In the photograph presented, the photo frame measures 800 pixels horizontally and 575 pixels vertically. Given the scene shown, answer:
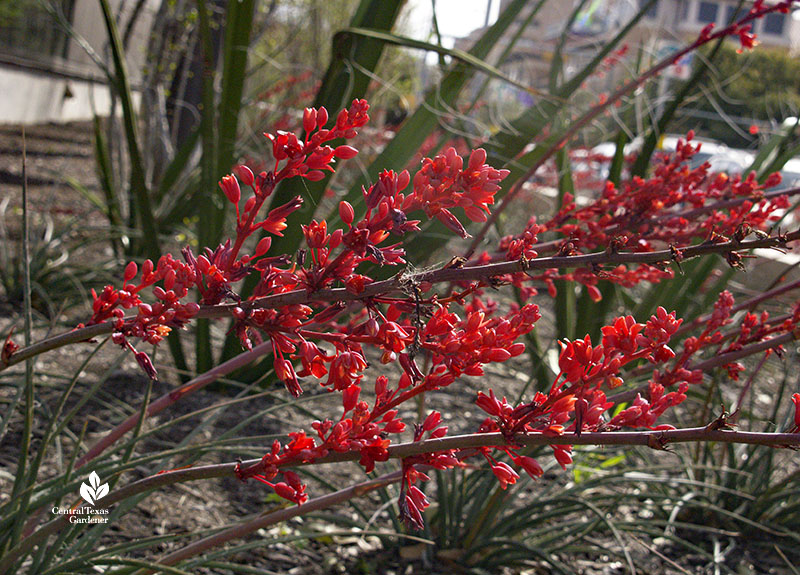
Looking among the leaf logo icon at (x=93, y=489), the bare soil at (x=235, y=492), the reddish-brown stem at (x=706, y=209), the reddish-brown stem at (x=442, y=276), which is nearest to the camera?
the reddish-brown stem at (x=442, y=276)

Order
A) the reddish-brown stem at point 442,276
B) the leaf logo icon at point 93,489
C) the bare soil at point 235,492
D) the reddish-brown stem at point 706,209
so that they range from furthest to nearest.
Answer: the bare soil at point 235,492 < the reddish-brown stem at point 706,209 < the leaf logo icon at point 93,489 < the reddish-brown stem at point 442,276

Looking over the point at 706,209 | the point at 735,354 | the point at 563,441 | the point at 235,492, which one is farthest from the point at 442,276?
the point at 235,492

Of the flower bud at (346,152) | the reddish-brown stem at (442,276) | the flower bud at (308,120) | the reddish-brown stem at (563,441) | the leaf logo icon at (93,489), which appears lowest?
the leaf logo icon at (93,489)

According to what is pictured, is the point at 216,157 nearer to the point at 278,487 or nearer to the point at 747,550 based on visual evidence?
the point at 278,487

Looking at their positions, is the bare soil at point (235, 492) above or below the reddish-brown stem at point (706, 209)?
below

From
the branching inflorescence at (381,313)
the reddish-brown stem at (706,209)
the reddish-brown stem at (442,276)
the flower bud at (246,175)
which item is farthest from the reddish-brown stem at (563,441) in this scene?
the reddish-brown stem at (706,209)

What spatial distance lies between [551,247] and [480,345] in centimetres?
70

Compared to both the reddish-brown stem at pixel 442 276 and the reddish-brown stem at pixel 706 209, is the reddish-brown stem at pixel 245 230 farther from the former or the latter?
the reddish-brown stem at pixel 706 209

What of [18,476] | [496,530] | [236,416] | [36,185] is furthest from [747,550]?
[36,185]

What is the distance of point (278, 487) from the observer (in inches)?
32.4

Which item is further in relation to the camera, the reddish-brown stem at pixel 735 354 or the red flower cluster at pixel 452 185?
the reddish-brown stem at pixel 735 354

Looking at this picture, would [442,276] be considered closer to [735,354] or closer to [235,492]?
[735,354]

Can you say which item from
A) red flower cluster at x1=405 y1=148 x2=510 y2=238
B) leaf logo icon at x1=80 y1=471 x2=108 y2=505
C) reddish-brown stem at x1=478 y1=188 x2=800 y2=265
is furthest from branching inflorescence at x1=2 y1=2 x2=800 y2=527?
reddish-brown stem at x1=478 y1=188 x2=800 y2=265

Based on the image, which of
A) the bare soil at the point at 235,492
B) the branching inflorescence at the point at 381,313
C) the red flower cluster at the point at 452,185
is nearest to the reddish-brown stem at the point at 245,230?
the branching inflorescence at the point at 381,313
